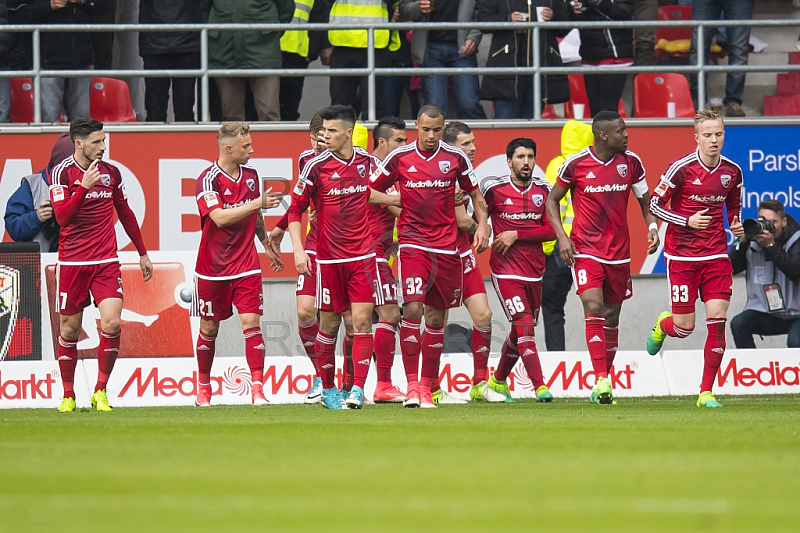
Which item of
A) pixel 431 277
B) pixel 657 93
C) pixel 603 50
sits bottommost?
pixel 431 277

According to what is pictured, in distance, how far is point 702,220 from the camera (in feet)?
35.4

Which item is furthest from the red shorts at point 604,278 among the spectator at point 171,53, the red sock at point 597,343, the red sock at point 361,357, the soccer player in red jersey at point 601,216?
the spectator at point 171,53

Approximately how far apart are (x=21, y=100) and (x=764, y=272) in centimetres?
891

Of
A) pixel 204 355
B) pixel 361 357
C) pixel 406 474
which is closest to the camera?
pixel 406 474

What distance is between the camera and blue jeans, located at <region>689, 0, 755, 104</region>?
1634cm

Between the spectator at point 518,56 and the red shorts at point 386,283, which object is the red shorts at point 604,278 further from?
the spectator at point 518,56

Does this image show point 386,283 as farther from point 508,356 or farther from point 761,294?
point 761,294

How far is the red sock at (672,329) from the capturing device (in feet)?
36.8

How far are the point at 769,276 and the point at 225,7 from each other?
702 cm

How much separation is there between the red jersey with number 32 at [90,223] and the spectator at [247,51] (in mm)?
4415

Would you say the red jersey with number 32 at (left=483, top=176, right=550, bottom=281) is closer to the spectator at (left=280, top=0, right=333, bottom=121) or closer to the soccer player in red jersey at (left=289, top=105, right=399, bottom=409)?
the soccer player in red jersey at (left=289, top=105, right=399, bottom=409)

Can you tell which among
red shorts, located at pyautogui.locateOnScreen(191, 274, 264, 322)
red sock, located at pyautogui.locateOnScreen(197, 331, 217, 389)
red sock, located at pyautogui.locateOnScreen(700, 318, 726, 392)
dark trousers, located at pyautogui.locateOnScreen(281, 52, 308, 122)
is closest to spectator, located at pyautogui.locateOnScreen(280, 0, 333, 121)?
dark trousers, located at pyautogui.locateOnScreen(281, 52, 308, 122)

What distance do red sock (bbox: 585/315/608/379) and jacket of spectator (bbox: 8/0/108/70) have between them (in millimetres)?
7426

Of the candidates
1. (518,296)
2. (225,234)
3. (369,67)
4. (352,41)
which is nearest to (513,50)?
(369,67)
